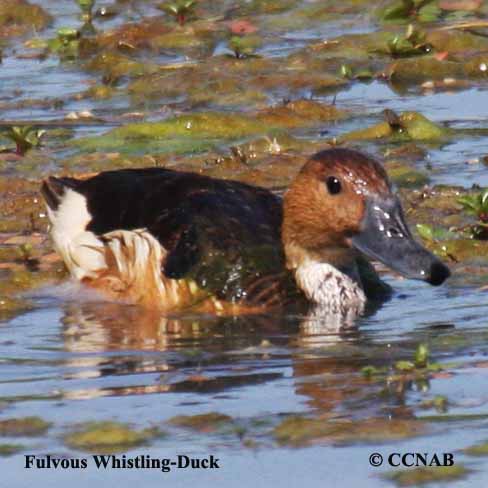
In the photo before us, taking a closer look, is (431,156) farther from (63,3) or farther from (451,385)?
(63,3)

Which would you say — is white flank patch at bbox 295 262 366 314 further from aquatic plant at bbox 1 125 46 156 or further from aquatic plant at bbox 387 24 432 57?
aquatic plant at bbox 387 24 432 57

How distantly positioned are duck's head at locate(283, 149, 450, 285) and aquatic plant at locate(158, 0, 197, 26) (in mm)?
5497

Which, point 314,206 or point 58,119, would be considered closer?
point 314,206

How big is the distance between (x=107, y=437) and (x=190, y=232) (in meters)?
2.47

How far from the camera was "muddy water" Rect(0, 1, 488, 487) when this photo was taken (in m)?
7.09

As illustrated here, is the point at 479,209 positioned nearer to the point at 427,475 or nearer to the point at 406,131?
the point at 406,131

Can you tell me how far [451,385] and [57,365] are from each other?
1.69 m

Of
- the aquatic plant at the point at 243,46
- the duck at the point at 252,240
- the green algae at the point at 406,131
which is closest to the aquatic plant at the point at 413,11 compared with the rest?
the aquatic plant at the point at 243,46

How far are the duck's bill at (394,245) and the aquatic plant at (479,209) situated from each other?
0.69 meters

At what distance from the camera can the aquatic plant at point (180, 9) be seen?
15250mm

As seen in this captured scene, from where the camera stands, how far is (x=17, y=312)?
9.59 meters

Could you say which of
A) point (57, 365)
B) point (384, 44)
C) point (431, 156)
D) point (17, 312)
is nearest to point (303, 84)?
point (384, 44)

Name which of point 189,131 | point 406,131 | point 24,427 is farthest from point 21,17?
point 24,427

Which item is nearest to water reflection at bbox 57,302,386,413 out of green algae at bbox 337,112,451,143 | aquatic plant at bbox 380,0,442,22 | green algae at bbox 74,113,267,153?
green algae at bbox 74,113,267,153
